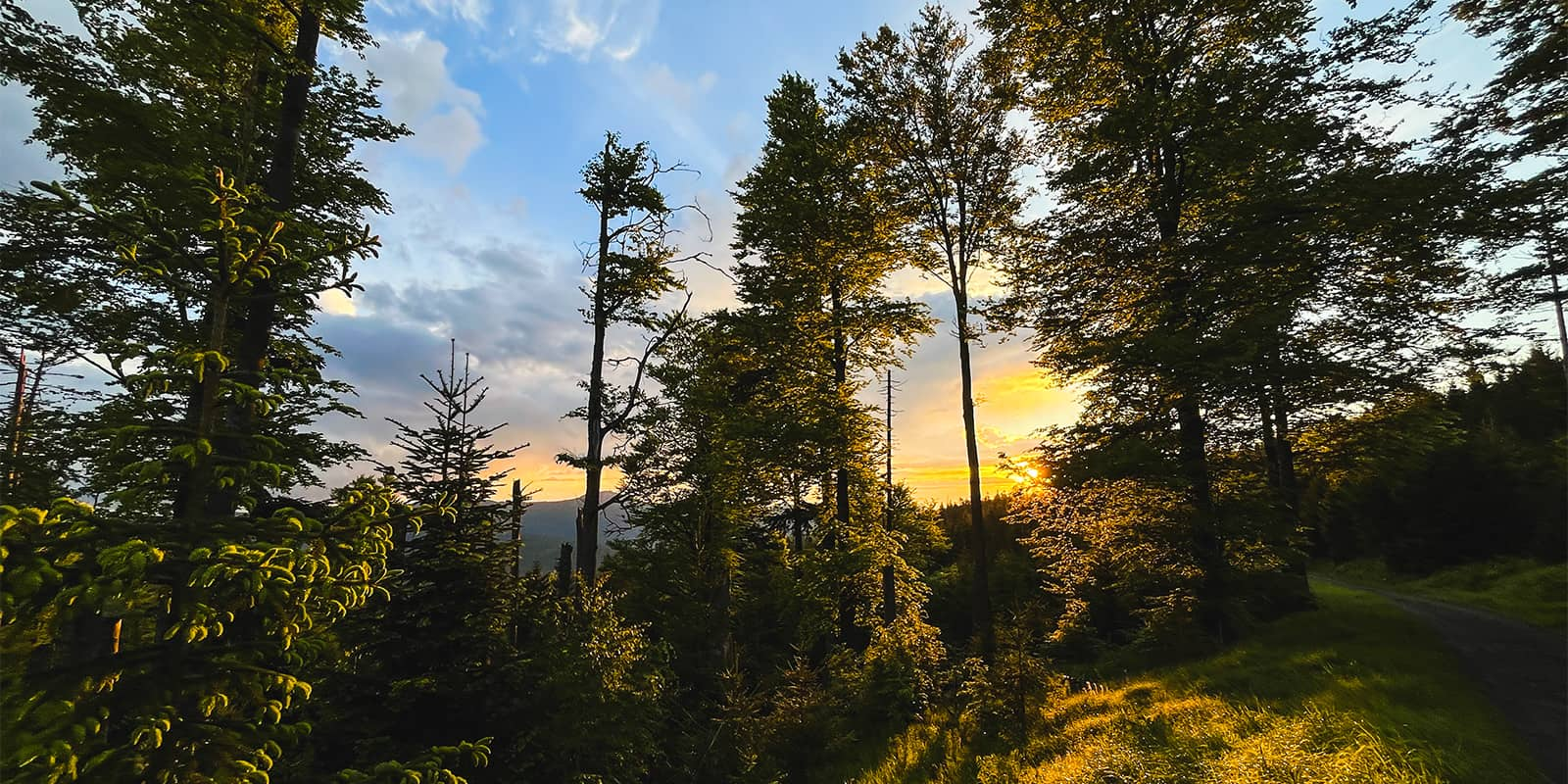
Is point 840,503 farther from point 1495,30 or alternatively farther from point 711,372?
point 1495,30

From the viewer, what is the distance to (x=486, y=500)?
789 cm

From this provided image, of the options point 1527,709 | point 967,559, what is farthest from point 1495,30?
point 967,559

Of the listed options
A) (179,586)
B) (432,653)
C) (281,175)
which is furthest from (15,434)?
(179,586)

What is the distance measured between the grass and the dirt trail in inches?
26.4

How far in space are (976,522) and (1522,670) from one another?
816 cm

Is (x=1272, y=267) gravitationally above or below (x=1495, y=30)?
below

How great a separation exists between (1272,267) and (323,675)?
16.2m

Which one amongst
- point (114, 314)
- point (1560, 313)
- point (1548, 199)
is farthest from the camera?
point (114, 314)

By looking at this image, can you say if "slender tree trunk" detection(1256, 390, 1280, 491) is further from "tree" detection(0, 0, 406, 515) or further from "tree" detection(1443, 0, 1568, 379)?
"tree" detection(0, 0, 406, 515)

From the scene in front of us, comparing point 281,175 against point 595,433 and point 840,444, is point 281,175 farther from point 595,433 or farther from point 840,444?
point 840,444

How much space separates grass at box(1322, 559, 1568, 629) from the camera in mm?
11680

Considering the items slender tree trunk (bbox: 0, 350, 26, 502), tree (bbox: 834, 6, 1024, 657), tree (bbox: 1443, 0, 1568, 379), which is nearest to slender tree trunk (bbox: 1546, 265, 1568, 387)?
tree (bbox: 1443, 0, 1568, 379)

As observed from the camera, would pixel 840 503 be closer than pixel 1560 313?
No

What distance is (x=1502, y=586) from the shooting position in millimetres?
15672
